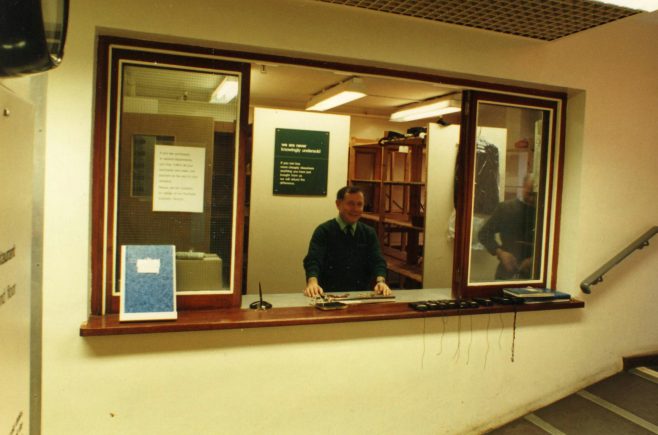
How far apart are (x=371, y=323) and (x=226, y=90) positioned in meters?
1.41

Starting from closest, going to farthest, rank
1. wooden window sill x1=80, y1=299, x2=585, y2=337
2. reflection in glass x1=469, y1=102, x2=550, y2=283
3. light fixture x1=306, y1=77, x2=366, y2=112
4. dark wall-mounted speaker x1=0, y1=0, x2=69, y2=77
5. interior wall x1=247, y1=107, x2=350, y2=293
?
dark wall-mounted speaker x1=0, y1=0, x2=69, y2=77 < wooden window sill x1=80, y1=299, x2=585, y2=337 < reflection in glass x1=469, y1=102, x2=550, y2=283 < light fixture x1=306, y1=77, x2=366, y2=112 < interior wall x1=247, y1=107, x2=350, y2=293

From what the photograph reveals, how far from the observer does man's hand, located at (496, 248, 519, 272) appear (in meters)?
3.20

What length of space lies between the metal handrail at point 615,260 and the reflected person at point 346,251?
122 cm

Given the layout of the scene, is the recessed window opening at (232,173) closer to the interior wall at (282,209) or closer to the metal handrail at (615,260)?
the interior wall at (282,209)

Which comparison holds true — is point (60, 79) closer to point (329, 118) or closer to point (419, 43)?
point (419, 43)

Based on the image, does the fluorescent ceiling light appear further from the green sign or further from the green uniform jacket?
the green sign

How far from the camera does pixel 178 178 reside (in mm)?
2449

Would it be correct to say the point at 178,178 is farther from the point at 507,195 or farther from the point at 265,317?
the point at 507,195

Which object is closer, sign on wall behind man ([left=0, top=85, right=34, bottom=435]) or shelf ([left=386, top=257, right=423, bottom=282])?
sign on wall behind man ([left=0, top=85, right=34, bottom=435])

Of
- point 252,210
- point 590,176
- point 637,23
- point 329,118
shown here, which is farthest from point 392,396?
point 637,23

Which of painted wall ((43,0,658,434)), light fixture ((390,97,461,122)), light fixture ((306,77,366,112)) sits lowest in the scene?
painted wall ((43,0,658,434))

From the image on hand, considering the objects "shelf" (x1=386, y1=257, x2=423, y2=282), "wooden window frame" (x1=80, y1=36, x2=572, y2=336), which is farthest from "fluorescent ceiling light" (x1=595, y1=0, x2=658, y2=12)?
"shelf" (x1=386, y1=257, x2=423, y2=282)

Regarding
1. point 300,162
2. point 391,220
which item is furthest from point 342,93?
point 391,220

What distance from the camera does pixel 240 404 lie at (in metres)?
2.51
